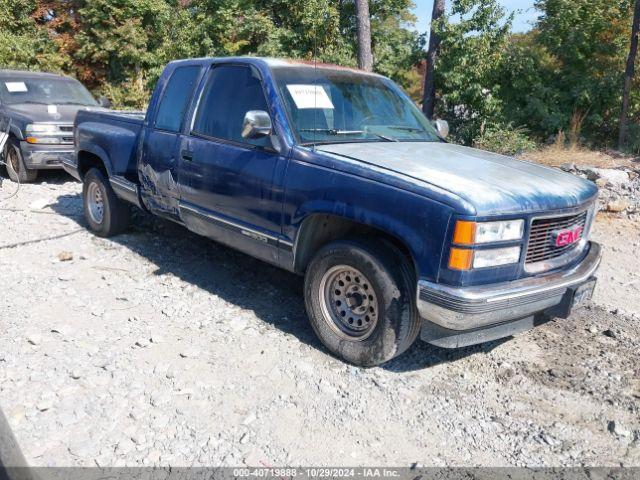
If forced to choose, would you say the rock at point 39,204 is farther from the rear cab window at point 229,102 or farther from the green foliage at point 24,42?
the green foliage at point 24,42

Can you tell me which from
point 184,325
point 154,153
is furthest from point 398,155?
point 154,153

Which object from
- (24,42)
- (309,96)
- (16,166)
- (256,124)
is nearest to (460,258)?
(256,124)

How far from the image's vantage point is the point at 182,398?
3.51 meters

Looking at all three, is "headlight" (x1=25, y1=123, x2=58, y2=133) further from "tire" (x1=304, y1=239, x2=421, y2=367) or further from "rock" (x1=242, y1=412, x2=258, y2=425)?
"rock" (x1=242, y1=412, x2=258, y2=425)

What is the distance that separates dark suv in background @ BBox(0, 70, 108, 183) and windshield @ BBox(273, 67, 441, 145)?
17.9 feet

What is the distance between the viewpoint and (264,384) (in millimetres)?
3695

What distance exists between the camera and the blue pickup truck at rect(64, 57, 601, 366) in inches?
131

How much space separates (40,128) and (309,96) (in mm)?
6256

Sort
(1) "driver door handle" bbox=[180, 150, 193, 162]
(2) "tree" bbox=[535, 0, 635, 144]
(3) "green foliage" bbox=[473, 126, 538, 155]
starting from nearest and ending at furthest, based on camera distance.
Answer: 1. (1) "driver door handle" bbox=[180, 150, 193, 162]
2. (3) "green foliage" bbox=[473, 126, 538, 155]
3. (2) "tree" bbox=[535, 0, 635, 144]

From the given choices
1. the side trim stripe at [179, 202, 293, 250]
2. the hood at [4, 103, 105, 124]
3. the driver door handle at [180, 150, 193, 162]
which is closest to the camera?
the side trim stripe at [179, 202, 293, 250]

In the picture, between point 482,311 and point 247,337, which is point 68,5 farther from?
point 482,311

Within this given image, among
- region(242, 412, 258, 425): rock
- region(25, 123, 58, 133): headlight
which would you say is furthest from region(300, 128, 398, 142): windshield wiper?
region(25, 123, 58, 133): headlight

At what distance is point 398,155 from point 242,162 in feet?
3.88

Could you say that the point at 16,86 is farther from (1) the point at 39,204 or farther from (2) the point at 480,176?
(2) the point at 480,176
